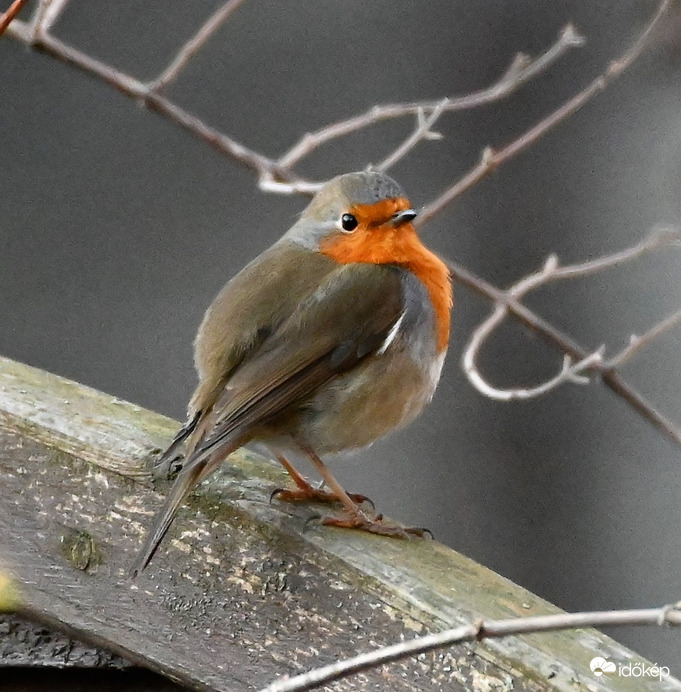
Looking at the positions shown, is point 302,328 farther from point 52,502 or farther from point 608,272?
point 608,272

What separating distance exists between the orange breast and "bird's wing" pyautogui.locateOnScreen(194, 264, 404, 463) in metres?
0.03

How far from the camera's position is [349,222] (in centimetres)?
221

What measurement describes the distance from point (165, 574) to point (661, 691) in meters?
0.65

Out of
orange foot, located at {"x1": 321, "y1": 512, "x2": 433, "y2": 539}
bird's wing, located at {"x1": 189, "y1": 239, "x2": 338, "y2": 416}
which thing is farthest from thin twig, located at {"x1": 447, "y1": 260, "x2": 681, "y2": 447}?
orange foot, located at {"x1": 321, "y1": 512, "x2": 433, "y2": 539}

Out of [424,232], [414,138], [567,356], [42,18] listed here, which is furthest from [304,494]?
[424,232]

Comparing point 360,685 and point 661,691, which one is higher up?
point 661,691

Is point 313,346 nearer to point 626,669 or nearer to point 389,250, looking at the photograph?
point 389,250

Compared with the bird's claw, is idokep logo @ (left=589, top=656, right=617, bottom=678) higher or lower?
lower

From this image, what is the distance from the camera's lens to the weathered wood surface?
125cm

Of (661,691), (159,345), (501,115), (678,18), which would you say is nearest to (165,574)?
(661,691)

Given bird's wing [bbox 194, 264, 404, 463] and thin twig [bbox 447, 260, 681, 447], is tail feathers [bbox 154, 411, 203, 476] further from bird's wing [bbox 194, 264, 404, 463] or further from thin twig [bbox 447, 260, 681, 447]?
thin twig [bbox 447, 260, 681, 447]

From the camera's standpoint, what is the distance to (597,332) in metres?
3.29

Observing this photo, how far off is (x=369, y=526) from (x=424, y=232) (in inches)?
75.7

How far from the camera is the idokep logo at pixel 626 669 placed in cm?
112
